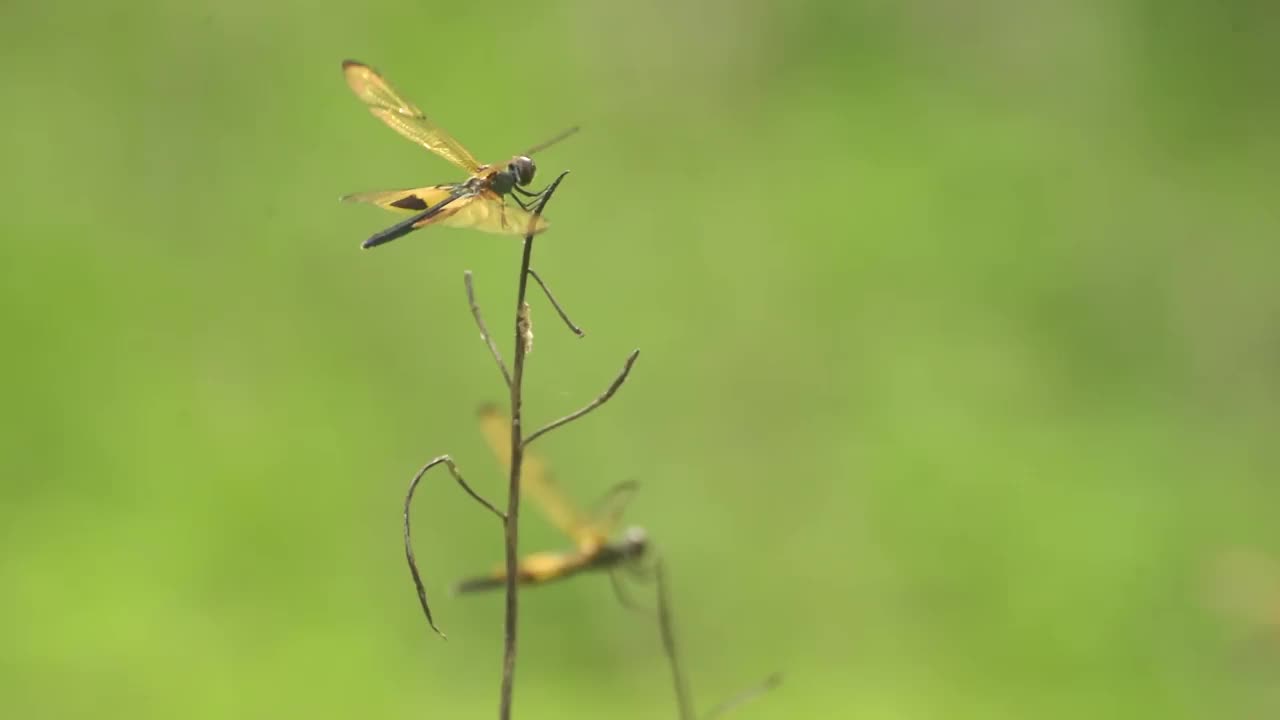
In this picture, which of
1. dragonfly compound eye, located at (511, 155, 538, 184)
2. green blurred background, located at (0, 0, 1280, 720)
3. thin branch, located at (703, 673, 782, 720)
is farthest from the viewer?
green blurred background, located at (0, 0, 1280, 720)

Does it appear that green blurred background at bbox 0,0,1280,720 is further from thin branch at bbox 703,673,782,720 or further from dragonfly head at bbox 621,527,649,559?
dragonfly head at bbox 621,527,649,559

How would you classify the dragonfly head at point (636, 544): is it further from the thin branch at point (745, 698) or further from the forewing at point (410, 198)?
the forewing at point (410, 198)

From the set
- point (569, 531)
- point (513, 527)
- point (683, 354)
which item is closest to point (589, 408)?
point (513, 527)

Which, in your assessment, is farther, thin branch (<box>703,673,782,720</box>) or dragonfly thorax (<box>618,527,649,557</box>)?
dragonfly thorax (<box>618,527,649,557</box>)

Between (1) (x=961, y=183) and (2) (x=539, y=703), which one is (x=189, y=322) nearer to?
(2) (x=539, y=703)

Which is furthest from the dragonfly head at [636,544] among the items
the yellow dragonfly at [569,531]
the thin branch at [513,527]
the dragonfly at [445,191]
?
the thin branch at [513,527]

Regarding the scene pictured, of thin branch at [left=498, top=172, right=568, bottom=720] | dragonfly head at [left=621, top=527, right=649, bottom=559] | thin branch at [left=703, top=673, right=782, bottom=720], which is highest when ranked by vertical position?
thin branch at [left=498, top=172, right=568, bottom=720]

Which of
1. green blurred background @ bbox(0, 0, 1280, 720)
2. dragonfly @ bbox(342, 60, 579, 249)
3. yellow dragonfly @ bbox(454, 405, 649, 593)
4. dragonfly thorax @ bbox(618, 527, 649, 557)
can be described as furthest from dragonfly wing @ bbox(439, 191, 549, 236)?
green blurred background @ bbox(0, 0, 1280, 720)
